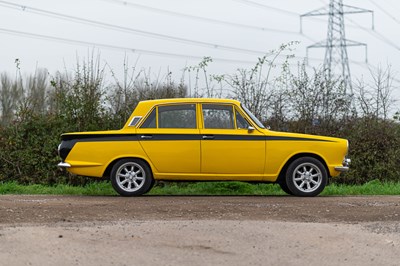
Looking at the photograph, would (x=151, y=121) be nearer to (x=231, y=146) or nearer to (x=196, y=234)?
(x=231, y=146)

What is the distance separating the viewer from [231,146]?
13.8 m

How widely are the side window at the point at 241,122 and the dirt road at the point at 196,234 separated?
232cm

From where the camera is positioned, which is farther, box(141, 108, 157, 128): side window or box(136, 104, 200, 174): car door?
box(141, 108, 157, 128): side window

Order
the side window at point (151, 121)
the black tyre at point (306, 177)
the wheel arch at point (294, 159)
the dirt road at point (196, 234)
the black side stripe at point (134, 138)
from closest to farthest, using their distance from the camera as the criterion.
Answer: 1. the dirt road at point (196, 234)
2. the black side stripe at point (134, 138)
3. the side window at point (151, 121)
4. the black tyre at point (306, 177)
5. the wheel arch at point (294, 159)

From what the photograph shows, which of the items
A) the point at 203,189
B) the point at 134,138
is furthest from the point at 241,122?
the point at 203,189

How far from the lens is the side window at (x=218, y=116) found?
13.8 meters

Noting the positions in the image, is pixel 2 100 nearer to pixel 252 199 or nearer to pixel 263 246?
pixel 252 199

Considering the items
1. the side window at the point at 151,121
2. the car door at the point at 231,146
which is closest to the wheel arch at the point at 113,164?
the side window at the point at 151,121

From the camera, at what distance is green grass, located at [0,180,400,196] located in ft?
50.8

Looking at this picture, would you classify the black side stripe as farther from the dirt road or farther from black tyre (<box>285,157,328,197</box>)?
the dirt road

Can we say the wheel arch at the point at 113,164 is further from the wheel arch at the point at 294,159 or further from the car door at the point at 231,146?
the wheel arch at the point at 294,159

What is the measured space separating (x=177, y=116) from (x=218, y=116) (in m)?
0.72

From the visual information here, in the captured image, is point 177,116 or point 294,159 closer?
point 177,116

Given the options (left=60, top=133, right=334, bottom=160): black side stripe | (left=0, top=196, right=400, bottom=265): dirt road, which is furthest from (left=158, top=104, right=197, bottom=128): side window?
(left=0, top=196, right=400, bottom=265): dirt road
